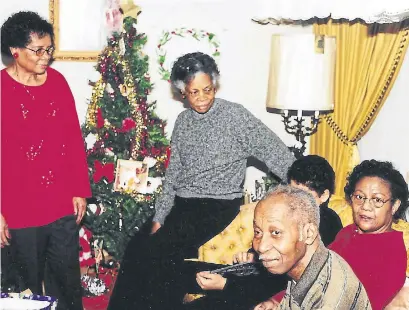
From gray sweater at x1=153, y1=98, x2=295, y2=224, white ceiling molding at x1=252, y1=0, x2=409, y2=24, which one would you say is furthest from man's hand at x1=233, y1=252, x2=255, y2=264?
white ceiling molding at x1=252, y1=0, x2=409, y2=24

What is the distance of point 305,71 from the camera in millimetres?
4148

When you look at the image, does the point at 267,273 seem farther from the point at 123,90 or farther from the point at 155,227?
the point at 123,90

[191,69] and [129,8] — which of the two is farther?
[129,8]

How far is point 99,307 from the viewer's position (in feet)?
14.8

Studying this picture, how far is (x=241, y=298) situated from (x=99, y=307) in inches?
65.0

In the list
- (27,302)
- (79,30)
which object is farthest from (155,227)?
(79,30)

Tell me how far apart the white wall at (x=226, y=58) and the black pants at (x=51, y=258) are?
1368 millimetres

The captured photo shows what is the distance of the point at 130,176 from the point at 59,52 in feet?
3.18

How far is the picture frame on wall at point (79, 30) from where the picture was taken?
15.3ft

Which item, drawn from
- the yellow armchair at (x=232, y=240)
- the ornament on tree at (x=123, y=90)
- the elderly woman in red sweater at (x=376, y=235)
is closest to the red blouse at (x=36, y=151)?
the yellow armchair at (x=232, y=240)

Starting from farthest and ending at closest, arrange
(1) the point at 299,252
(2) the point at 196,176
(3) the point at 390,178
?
(2) the point at 196,176 < (3) the point at 390,178 < (1) the point at 299,252

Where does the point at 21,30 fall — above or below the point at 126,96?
above

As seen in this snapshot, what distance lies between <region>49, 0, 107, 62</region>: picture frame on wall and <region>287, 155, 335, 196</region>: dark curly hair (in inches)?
78.9

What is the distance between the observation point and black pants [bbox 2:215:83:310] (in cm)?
355
